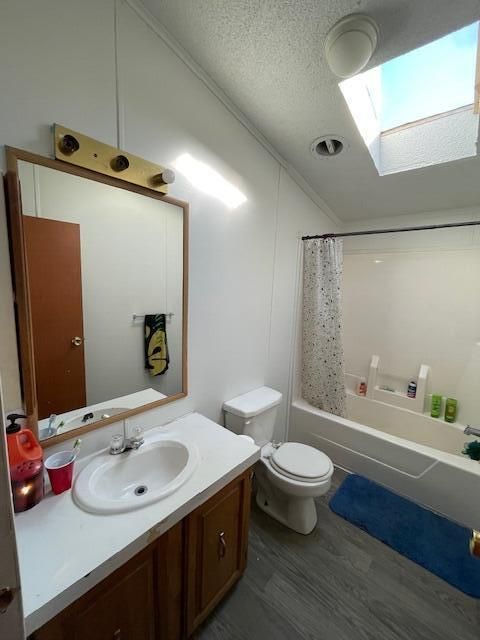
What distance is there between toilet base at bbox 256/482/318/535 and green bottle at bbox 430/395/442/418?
1.43m

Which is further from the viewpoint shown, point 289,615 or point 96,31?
point 289,615

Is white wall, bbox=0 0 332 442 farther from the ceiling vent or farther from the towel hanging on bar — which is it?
the ceiling vent

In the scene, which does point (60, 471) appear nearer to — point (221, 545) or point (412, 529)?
point (221, 545)

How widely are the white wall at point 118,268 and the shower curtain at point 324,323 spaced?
1319mm

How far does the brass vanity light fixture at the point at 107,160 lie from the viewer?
37.3 inches

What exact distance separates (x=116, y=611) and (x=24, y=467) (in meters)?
0.52

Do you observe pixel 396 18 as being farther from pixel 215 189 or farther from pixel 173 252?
pixel 173 252

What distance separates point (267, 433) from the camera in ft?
6.23

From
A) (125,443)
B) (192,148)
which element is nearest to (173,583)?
(125,443)

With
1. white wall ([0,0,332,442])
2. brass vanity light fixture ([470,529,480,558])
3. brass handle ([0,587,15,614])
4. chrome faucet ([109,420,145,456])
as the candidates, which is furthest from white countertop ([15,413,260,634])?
brass vanity light fixture ([470,529,480,558])

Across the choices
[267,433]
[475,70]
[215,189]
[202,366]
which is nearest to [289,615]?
[267,433]

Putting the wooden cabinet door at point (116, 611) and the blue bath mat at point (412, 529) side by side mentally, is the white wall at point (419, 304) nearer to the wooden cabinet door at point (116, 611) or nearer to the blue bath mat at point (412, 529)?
the blue bath mat at point (412, 529)

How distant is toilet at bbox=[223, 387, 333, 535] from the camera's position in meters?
1.56

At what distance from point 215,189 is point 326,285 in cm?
126
